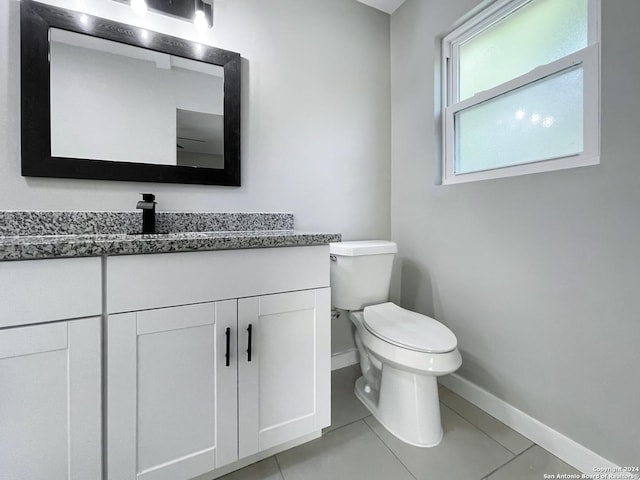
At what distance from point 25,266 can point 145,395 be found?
1.58 feet

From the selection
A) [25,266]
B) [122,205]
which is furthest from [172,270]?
[122,205]

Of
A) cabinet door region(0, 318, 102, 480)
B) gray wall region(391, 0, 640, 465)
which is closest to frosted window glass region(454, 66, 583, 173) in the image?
gray wall region(391, 0, 640, 465)

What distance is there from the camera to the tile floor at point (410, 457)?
1011mm

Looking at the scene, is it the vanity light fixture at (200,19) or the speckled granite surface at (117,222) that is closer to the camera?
the speckled granite surface at (117,222)

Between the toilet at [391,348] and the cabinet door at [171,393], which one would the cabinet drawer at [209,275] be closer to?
the cabinet door at [171,393]

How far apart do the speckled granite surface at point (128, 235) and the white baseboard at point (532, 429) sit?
1145 mm

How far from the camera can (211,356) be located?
894 millimetres

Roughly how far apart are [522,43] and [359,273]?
1363 mm

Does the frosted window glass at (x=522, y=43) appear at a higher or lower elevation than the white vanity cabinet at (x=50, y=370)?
higher

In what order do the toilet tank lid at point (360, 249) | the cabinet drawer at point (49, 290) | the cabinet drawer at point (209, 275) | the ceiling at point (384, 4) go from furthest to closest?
the ceiling at point (384, 4) → the toilet tank lid at point (360, 249) → the cabinet drawer at point (209, 275) → the cabinet drawer at point (49, 290)

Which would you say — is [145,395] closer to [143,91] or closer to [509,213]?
[143,91]

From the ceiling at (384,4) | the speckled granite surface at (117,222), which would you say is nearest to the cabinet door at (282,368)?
the speckled granite surface at (117,222)

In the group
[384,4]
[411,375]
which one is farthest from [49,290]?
[384,4]

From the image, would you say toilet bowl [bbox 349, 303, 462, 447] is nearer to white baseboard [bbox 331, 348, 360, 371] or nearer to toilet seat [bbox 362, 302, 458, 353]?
toilet seat [bbox 362, 302, 458, 353]
